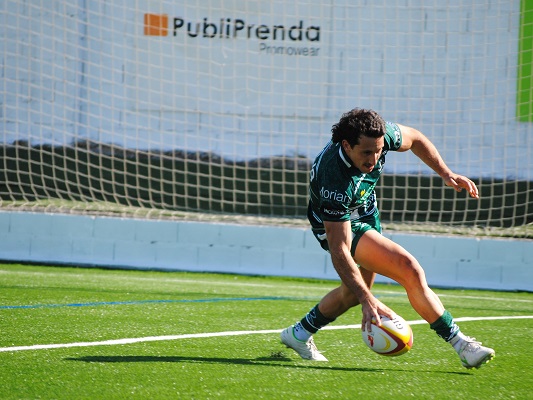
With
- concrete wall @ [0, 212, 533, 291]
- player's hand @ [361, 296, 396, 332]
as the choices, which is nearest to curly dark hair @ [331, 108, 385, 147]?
player's hand @ [361, 296, 396, 332]

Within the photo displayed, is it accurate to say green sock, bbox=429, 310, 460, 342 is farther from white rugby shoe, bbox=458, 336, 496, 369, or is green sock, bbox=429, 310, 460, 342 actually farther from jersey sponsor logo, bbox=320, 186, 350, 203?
jersey sponsor logo, bbox=320, 186, 350, 203

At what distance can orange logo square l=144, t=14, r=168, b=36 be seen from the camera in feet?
39.5

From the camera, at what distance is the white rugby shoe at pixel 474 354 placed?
4402 mm

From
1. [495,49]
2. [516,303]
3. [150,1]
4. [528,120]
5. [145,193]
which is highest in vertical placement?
[150,1]

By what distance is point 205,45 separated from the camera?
12305mm

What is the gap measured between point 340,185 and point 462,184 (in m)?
0.85

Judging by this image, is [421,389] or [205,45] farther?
[205,45]

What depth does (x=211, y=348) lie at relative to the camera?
5.06m

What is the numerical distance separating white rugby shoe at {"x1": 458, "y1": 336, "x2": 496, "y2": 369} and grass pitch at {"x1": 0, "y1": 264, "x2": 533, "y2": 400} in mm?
72

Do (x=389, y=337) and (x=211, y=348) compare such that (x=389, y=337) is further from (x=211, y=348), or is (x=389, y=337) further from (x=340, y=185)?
(x=211, y=348)

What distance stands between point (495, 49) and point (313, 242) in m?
3.62

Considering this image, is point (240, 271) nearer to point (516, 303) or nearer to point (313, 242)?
point (313, 242)

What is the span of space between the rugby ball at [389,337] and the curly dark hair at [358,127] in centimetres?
97

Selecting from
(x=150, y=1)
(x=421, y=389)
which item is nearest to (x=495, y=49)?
(x=150, y=1)
